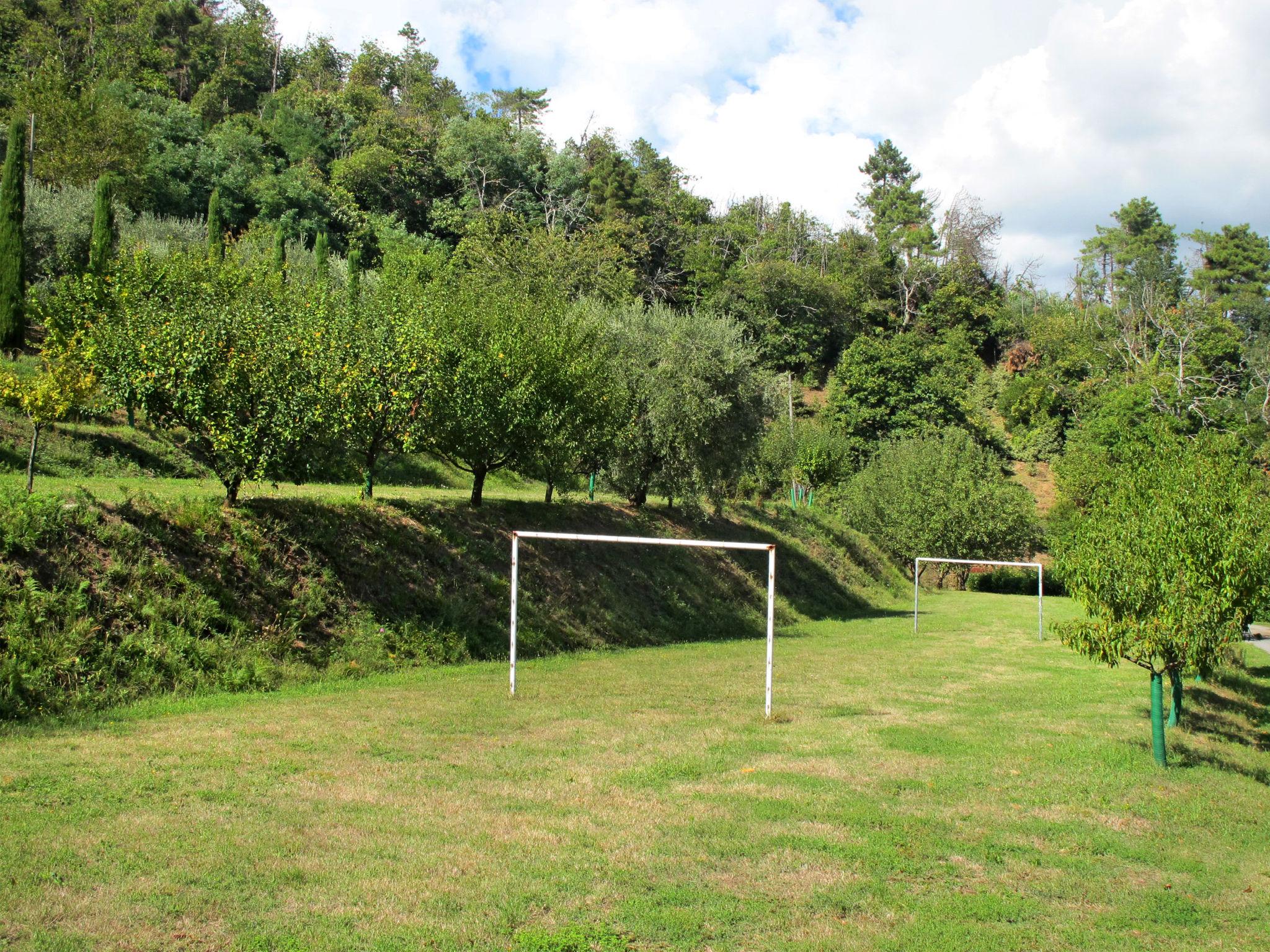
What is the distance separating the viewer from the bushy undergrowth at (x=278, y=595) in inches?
535

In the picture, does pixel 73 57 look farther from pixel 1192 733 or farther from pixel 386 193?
pixel 1192 733

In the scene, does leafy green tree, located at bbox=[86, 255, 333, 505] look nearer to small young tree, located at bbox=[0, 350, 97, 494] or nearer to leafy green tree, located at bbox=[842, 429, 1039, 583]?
small young tree, located at bbox=[0, 350, 97, 494]

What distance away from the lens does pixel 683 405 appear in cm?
3186

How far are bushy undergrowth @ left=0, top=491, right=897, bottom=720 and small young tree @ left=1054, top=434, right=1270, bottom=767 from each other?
40.7ft

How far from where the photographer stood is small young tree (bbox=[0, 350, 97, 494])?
60.2ft

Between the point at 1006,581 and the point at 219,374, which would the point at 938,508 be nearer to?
the point at 1006,581

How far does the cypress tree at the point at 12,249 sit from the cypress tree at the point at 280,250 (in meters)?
8.57

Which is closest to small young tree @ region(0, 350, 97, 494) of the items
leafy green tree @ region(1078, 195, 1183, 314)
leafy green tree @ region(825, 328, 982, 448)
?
leafy green tree @ region(825, 328, 982, 448)

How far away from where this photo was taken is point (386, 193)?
69188mm

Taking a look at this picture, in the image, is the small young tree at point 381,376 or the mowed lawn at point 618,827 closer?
the mowed lawn at point 618,827

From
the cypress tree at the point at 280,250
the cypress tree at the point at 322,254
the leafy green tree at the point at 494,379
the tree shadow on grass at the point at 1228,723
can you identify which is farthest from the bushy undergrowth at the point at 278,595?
the cypress tree at the point at 322,254

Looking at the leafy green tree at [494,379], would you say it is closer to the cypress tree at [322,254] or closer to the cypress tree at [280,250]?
the cypress tree at [280,250]

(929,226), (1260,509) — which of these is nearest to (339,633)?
(1260,509)

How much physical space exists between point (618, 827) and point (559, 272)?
4950 centimetres
